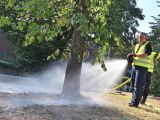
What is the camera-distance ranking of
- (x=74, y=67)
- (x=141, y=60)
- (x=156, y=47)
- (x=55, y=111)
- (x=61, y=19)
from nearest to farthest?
(x=61, y=19), (x=55, y=111), (x=74, y=67), (x=141, y=60), (x=156, y=47)

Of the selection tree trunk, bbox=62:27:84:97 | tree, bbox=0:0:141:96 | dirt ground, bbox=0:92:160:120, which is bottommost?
dirt ground, bbox=0:92:160:120

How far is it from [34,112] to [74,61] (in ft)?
8.02

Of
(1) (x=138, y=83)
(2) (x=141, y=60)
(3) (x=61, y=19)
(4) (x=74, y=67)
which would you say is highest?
(3) (x=61, y=19)

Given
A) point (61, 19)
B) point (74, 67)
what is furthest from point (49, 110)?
point (74, 67)

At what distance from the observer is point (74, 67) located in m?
10.0

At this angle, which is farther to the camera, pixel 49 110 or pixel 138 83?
pixel 138 83

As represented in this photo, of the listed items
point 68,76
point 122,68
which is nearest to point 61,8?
point 68,76

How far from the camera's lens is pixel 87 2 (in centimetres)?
900

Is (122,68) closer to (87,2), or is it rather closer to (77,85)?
(77,85)

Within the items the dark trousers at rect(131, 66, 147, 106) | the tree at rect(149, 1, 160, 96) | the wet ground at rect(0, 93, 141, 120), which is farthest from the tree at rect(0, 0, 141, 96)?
the tree at rect(149, 1, 160, 96)

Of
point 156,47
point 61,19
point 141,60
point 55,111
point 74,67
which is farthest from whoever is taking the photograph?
point 156,47

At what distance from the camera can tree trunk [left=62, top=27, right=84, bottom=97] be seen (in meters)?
9.88

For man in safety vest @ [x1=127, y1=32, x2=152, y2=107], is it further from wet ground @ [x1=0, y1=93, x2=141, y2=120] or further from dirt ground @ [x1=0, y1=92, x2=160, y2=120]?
wet ground @ [x1=0, y1=93, x2=141, y2=120]

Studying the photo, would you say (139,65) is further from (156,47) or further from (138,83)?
(156,47)
